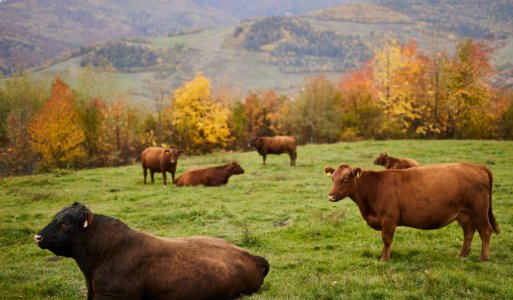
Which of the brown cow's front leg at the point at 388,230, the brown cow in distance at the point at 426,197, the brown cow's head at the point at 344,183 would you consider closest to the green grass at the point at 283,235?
the brown cow's front leg at the point at 388,230

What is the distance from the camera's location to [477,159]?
28047 millimetres

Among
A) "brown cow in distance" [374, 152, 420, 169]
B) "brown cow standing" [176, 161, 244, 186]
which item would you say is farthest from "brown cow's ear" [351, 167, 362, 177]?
"brown cow standing" [176, 161, 244, 186]

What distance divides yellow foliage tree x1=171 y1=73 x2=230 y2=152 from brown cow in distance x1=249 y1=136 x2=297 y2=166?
21577mm

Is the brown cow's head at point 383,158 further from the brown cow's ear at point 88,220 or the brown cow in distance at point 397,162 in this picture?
the brown cow's ear at point 88,220

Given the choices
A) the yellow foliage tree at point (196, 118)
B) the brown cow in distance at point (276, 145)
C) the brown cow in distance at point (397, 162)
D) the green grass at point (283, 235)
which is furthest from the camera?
the yellow foliage tree at point (196, 118)

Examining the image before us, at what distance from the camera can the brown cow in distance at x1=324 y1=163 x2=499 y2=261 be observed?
9.20 meters

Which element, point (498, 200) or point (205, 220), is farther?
point (498, 200)

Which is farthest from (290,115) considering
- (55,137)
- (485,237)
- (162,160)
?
(485,237)

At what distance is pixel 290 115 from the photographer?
195 feet

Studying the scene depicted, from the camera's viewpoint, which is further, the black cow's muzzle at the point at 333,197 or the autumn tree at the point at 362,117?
the autumn tree at the point at 362,117

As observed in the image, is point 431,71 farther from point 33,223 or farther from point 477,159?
point 33,223

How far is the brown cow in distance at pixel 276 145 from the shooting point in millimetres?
31000

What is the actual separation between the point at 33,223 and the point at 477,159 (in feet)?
81.8

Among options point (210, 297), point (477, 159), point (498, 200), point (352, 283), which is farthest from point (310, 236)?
point (477, 159)
